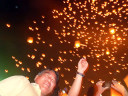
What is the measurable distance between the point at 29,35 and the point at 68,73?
173 centimetres

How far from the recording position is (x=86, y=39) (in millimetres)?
4551

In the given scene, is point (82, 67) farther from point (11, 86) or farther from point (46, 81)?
point (11, 86)

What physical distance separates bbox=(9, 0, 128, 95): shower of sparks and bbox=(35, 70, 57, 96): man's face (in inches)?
79.3

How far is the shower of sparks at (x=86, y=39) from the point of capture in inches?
162

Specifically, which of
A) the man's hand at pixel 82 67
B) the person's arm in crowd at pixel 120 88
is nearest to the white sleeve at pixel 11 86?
the man's hand at pixel 82 67

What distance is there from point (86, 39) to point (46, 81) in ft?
9.54

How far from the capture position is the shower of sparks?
4.12 meters

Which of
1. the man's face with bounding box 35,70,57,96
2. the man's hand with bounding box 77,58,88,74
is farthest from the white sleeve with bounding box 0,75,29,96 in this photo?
the man's hand with bounding box 77,58,88,74

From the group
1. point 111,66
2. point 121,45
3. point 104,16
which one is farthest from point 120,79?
point 104,16

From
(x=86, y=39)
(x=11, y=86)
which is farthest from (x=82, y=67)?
(x=86, y=39)

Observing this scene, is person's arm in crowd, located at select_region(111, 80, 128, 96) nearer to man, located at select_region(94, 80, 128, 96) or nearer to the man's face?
man, located at select_region(94, 80, 128, 96)

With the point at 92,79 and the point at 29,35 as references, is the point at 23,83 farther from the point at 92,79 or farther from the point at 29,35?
the point at 29,35

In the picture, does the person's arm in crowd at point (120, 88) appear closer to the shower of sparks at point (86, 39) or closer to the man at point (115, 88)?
the man at point (115, 88)

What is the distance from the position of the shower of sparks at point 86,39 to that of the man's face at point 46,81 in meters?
2.01
